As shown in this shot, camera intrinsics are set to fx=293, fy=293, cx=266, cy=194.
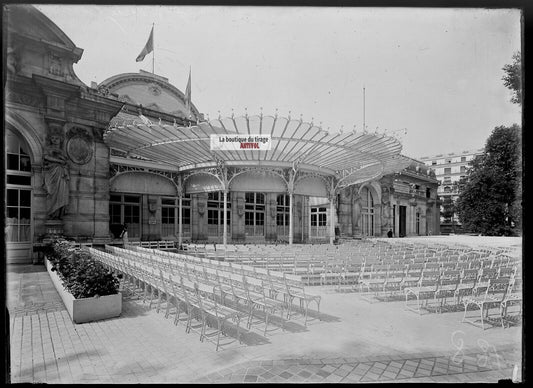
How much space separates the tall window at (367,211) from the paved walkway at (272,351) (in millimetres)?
24683

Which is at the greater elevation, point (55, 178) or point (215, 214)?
point (55, 178)

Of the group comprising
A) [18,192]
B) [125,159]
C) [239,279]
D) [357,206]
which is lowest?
[239,279]

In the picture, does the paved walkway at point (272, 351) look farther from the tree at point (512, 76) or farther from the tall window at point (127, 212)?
the tall window at point (127, 212)

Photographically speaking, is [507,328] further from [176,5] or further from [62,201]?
[62,201]

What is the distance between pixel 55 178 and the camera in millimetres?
12109

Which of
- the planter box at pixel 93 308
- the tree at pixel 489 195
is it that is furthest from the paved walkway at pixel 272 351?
the tree at pixel 489 195

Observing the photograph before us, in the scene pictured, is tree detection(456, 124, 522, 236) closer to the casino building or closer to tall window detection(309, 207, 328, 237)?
the casino building

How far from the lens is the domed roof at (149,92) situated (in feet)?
67.5

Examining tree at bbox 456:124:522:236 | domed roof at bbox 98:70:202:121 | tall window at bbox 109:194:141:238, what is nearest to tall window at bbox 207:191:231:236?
tall window at bbox 109:194:141:238

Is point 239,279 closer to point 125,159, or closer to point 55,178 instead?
point 55,178

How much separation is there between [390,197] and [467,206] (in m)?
7.25

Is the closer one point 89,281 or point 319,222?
point 89,281

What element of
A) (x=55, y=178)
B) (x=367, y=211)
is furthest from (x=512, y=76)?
(x=367, y=211)

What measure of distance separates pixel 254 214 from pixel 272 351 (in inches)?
730
